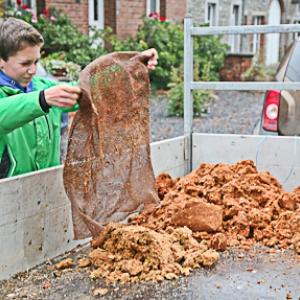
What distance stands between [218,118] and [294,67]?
7.15m

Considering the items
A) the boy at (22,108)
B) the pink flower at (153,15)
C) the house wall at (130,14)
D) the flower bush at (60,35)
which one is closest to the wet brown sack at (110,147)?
the boy at (22,108)

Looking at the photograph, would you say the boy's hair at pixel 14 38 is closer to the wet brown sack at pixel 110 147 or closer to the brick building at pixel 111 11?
the wet brown sack at pixel 110 147

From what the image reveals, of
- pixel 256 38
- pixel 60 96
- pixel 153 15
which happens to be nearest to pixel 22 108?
pixel 60 96

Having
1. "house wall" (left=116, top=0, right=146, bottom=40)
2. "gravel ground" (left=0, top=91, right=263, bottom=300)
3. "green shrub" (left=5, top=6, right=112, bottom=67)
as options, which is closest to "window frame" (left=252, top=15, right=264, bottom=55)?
"gravel ground" (left=0, top=91, right=263, bottom=300)

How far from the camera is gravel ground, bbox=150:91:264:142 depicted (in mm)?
11367

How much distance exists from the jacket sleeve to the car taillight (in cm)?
322

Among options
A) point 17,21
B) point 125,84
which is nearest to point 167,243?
point 125,84

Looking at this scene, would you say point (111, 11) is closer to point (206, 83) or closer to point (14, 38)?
point (206, 83)

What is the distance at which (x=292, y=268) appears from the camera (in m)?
3.47

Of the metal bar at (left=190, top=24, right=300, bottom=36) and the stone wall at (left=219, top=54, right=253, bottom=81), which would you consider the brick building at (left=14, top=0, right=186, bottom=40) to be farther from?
the metal bar at (left=190, top=24, right=300, bottom=36)

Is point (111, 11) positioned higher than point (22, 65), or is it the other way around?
point (111, 11)

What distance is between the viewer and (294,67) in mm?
5957

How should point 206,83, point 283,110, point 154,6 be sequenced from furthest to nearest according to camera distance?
point 154,6
point 283,110
point 206,83

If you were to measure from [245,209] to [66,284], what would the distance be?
1.48 meters
